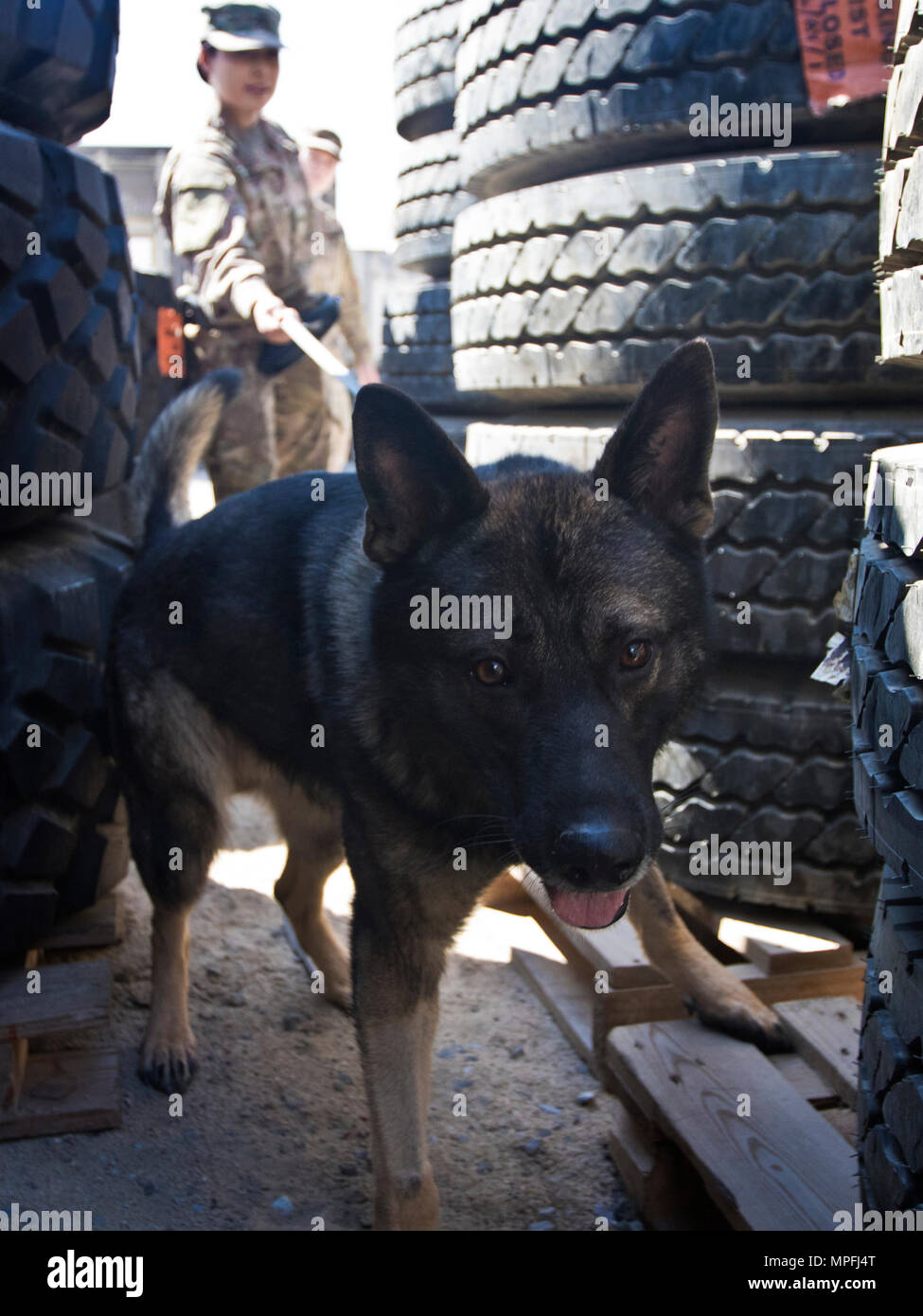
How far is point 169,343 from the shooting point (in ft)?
19.6

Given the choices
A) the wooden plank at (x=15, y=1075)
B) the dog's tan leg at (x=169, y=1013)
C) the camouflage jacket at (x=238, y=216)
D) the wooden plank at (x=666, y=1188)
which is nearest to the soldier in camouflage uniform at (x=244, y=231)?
the camouflage jacket at (x=238, y=216)

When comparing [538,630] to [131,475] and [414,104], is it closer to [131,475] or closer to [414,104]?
[131,475]

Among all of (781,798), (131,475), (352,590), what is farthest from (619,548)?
(131,475)

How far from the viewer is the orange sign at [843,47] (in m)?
2.71

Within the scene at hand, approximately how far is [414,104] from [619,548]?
477 cm

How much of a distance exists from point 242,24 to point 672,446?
5177mm

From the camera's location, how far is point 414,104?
6.02m

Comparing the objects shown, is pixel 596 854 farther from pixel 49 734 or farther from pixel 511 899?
pixel 511 899

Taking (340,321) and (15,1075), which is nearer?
(15,1075)

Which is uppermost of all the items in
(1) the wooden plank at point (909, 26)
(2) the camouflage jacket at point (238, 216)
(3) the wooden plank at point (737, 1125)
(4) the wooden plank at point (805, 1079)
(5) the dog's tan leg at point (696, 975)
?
(2) the camouflage jacket at point (238, 216)

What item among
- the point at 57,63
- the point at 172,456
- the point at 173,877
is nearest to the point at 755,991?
the point at 173,877

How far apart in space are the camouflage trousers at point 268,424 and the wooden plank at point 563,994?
361 centimetres

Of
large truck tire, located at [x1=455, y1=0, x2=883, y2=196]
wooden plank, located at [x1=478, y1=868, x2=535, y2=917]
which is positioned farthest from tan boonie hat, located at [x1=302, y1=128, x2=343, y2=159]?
wooden plank, located at [x1=478, y1=868, x2=535, y2=917]

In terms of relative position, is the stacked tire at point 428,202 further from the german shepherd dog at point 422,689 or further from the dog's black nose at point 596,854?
the dog's black nose at point 596,854
